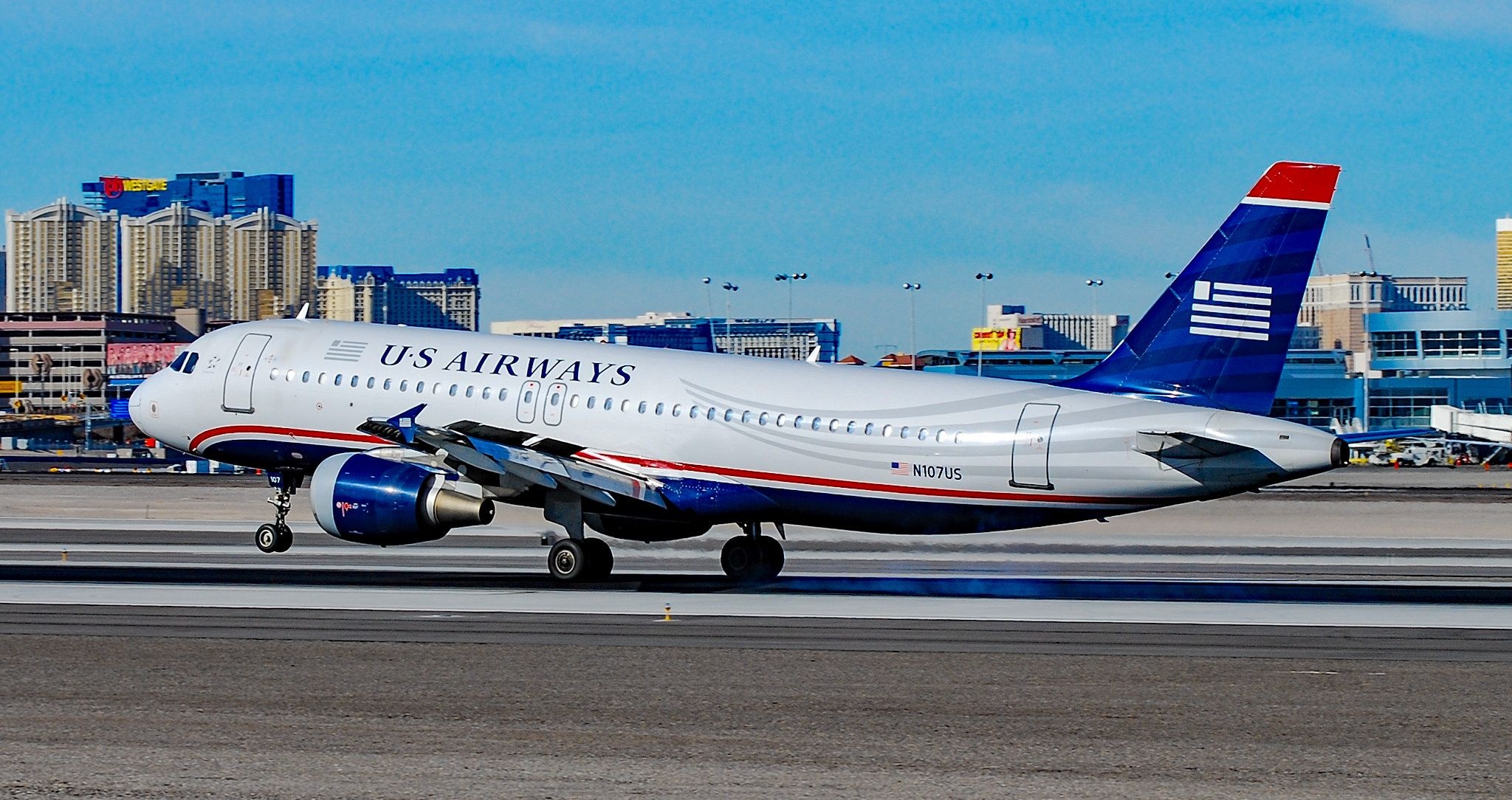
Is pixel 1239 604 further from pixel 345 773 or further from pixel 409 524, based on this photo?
pixel 345 773

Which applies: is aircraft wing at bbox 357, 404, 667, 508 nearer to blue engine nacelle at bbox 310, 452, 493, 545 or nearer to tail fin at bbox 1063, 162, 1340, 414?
blue engine nacelle at bbox 310, 452, 493, 545

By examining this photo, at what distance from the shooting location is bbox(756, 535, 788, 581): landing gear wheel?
31.7m

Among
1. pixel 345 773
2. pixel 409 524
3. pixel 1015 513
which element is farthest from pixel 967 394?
pixel 345 773

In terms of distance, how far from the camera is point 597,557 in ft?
101

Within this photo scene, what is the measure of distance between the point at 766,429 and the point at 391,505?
6.56 m

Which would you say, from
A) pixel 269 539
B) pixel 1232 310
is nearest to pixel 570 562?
pixel 269 539

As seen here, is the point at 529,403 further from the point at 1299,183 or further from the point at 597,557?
the point at 1299,183

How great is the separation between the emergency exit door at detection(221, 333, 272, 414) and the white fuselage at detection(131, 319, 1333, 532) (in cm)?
4

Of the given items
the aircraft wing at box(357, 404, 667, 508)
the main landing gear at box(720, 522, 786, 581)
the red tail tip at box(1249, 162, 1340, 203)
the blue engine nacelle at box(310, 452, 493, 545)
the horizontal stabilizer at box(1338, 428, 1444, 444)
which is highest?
the red tail tip at box(1249, 162, 1340, 203)

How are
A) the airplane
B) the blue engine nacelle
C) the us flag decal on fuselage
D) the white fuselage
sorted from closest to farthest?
the white fuselage < the airplane < the us flag decal on fuselage < the blue engine nacelle

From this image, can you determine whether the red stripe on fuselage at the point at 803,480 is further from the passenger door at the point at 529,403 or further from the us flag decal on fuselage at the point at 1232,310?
the us flag decal on fuselage at the point at 1232,310

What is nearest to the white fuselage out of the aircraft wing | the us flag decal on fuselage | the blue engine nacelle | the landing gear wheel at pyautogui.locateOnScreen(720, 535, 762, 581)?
the aircraft wing

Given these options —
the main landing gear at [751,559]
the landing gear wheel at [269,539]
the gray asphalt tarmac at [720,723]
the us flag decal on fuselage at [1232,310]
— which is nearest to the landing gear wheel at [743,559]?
the main landing gear at [751,559]

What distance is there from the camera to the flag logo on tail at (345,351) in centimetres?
3328
